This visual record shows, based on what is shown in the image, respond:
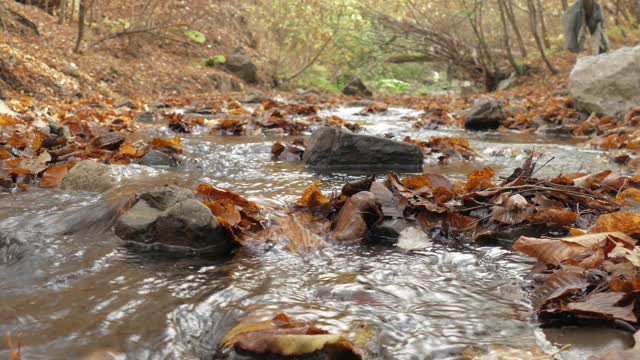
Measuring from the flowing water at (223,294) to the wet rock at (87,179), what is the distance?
0.39m

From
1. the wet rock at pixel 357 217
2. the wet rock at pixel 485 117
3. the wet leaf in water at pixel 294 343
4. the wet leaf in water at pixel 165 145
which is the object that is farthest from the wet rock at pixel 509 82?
the wet leaf in water at pixel 294 343

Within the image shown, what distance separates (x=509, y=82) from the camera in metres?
15.8

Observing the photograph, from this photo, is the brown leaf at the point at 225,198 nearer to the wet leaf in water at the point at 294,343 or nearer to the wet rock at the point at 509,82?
the wet leaf in water at the point at 294,343

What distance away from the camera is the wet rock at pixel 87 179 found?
2977 millimetres

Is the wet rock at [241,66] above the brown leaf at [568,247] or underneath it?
above

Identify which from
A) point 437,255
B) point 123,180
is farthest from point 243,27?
point 437,255

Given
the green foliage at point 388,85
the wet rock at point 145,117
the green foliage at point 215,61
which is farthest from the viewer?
the green foliage at point 388,85

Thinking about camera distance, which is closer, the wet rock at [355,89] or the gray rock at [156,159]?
the gray rock at [156,159]

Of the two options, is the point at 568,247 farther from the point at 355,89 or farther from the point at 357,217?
the point at 355,89

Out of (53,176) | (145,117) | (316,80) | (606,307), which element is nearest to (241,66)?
(316,80)

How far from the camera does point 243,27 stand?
2020 centimetres

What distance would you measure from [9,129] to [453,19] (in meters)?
14.9

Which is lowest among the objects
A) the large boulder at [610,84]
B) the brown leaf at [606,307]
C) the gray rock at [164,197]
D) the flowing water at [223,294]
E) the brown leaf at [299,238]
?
the flowing water at [223,294]

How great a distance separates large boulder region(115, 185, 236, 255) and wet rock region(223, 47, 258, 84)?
14.5 m
